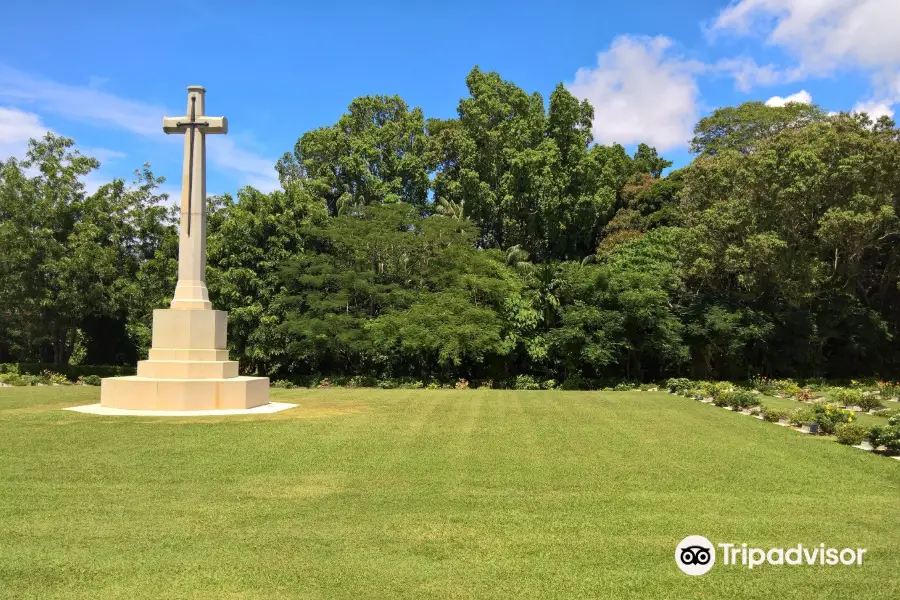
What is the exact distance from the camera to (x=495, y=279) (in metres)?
26.4

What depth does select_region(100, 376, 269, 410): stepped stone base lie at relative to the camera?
42.2ft

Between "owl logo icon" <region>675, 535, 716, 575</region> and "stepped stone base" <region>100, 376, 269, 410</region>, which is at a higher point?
"stepped stone base" <region>100, 376, 269, 410</region>

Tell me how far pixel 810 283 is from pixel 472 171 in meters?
16.5

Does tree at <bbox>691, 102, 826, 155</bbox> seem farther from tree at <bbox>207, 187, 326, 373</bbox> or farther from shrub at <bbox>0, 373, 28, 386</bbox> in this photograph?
shrub at <bbox>0, 373, 28, 386</bbox>

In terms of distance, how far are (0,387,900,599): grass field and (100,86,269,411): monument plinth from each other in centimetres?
216

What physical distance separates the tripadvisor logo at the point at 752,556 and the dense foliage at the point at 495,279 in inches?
757

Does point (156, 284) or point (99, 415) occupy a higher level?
point (156, 284)

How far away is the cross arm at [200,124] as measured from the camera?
1465 cm

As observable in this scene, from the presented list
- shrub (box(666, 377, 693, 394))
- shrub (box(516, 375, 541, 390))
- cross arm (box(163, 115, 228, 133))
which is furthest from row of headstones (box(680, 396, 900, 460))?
cross arm (box(163, 115, 228, 133))

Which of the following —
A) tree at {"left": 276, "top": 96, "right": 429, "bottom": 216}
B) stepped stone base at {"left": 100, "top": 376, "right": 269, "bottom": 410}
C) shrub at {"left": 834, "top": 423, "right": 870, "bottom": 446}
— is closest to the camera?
shrub at {"left": 834, "top": 423, "right": 870, "bottom": 446}

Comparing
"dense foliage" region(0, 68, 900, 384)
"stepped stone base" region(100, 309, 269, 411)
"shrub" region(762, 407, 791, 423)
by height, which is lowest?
"shrub" region(762, 407, 791, 423)

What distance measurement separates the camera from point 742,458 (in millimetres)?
8453

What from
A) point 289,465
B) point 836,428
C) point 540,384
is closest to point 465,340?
point 540,384

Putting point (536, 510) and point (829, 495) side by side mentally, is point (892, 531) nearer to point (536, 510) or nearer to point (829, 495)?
point (829, 495)
